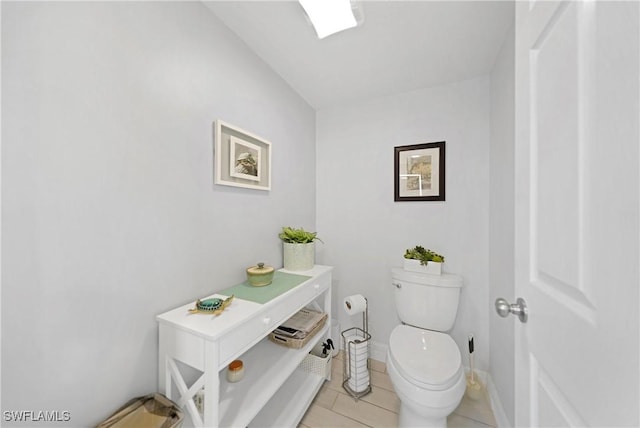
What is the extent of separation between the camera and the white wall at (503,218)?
3.98 feet

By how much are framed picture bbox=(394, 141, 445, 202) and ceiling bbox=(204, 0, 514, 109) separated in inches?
19.2

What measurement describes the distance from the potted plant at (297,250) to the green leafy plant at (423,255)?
0.73m

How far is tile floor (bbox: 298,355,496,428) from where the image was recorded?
133 centimetres

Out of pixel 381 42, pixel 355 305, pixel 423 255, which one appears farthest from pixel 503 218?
pixel 381 42

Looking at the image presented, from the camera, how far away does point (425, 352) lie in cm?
129

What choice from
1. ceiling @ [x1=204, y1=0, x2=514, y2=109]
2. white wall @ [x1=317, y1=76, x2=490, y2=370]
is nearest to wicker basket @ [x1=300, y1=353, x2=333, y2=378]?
white wall @ [x1=317, y1=76, x2=490, y2=370]

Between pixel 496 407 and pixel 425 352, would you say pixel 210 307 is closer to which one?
pixel 425 352

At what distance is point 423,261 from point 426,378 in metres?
0.74
